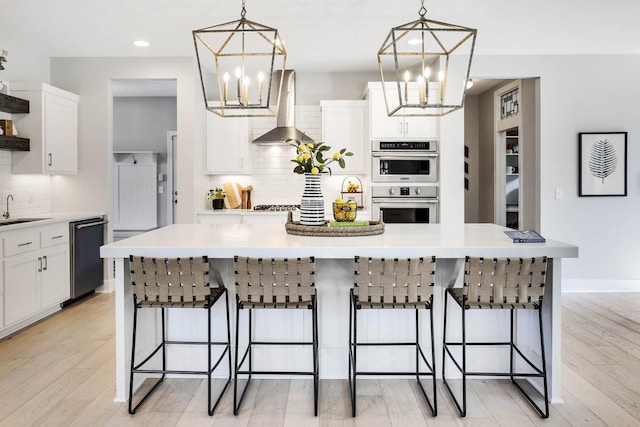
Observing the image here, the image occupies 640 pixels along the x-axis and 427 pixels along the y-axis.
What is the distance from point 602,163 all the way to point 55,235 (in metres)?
5.78

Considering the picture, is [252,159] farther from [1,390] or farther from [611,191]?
[611,191]

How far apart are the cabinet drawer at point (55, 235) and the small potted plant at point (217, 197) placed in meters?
1.68

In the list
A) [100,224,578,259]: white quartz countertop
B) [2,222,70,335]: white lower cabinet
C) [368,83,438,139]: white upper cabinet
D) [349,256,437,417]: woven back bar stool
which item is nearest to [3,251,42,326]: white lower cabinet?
[2,222,70,335]: white lower cabinet

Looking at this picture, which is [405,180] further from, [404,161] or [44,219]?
[44,219]

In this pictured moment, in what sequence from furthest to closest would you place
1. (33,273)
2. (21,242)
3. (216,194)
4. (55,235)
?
(216,194) → (55,235) → (33,273) → (21,242)

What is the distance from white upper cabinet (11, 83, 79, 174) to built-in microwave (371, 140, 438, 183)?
338cm

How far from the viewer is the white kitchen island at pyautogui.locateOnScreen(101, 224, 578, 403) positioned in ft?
8.04

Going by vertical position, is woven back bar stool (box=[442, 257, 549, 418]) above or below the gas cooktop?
below

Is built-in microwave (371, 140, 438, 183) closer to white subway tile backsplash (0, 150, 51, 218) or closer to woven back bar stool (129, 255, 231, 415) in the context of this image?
woven back bar stool (129, 255, 231, 415)

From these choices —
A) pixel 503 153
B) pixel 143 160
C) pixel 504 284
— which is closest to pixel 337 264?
pixel 504 284

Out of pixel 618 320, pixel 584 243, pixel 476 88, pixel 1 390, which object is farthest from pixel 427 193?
pixel 1 390

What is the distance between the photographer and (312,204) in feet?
10.0

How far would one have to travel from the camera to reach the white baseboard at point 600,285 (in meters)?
5.12

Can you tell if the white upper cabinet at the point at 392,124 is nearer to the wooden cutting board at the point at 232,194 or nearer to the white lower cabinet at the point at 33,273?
the wooden cutting board at the point at 232,194
